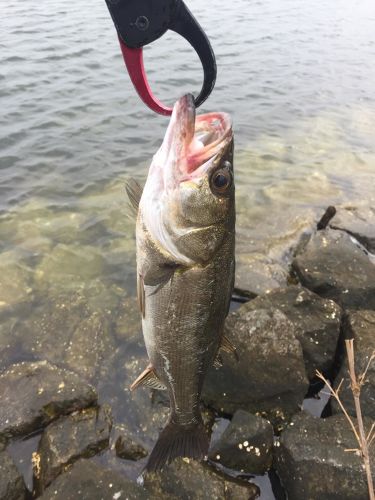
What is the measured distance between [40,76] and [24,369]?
35.9 ft

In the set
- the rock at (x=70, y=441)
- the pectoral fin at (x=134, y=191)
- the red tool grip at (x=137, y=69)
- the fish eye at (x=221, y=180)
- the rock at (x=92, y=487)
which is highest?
the red tool grip at (x=137, y=69)

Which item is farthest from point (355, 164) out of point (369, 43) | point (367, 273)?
point (369, 43)

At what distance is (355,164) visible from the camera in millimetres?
10711

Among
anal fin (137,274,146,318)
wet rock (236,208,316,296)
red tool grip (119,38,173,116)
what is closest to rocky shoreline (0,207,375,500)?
wet rock (236,208,316,296)

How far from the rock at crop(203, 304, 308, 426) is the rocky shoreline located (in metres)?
0.01

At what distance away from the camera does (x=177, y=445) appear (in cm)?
350

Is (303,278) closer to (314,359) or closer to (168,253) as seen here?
(314,359)

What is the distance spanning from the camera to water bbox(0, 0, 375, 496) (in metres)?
6.24

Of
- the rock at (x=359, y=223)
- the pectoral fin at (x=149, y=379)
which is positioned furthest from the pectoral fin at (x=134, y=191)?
the rock at (x=359, y=223)

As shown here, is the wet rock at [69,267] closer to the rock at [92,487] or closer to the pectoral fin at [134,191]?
the rock at [92,487]

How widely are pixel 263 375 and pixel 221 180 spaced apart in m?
2.60

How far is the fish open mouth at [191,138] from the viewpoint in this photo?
8.16 ft

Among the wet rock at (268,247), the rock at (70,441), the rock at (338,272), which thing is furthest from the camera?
the wet rock at (268,247)

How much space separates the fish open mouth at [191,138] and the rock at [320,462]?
2770 millimetres
